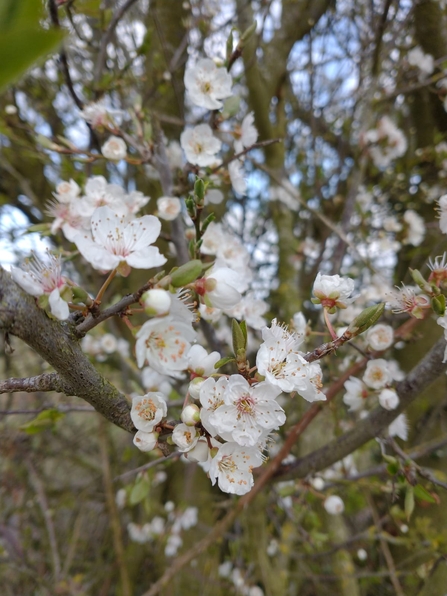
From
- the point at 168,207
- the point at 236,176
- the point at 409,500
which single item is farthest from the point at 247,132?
the point at 409,500

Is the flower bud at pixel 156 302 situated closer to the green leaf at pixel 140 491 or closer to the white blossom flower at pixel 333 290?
the white blossom flower at pixel 333 290

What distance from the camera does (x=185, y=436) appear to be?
72 centimetres

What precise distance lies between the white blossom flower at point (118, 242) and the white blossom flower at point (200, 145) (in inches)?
22.6

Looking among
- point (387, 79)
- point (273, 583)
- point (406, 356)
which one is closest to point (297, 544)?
point (273, 583)

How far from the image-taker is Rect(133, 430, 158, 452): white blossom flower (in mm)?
727

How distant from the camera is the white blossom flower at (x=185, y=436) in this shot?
71cm

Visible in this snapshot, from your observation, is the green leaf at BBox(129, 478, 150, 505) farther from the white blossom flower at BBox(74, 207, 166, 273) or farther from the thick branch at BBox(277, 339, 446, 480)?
the white blossom flower at BBox(74, 207, 166, 273)

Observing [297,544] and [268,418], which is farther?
[297,544]

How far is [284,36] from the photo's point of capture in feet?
9.14

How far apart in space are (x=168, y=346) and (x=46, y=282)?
24cm

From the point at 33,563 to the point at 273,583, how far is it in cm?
198

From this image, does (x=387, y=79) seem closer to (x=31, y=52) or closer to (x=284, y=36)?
(x=284, y=36)

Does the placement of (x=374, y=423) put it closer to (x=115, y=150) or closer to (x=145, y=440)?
(x=145, y=440)

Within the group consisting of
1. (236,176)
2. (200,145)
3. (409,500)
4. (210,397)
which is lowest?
(409,500)
